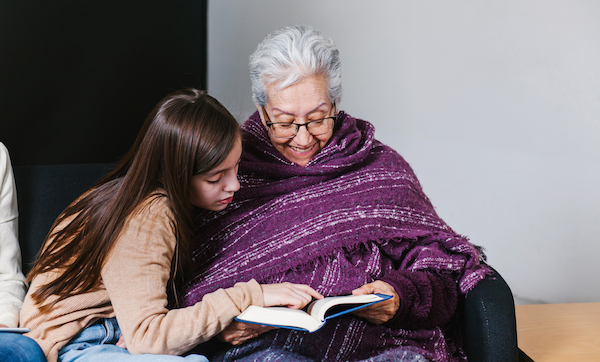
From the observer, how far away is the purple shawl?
1.45 metres

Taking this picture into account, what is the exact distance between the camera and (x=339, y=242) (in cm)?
152

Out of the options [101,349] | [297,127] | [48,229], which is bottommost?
[101,349]

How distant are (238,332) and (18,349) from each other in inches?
18.9

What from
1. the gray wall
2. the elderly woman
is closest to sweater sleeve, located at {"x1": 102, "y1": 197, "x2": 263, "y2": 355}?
the elderly woman

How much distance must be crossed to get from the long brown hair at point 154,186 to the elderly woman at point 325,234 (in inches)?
9.1

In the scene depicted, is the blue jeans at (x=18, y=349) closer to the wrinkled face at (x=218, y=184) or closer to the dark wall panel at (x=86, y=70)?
the wrinkled face at (x=218, y=184)

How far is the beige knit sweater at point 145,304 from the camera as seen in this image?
120 centimetres

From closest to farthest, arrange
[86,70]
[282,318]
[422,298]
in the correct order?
[282,318]
[422,298]
[86,70]

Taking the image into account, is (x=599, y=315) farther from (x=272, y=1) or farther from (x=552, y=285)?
(x=272, y=1)

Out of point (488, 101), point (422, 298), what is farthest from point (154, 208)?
point (488, 101)

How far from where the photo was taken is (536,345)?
1.69m

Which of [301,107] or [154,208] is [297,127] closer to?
[301,107]

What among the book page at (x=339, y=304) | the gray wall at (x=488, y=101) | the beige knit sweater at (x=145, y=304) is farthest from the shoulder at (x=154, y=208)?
the gray wall at (x=488, y=101)

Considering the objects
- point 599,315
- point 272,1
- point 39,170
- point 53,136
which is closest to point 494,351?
→ point 599,315
